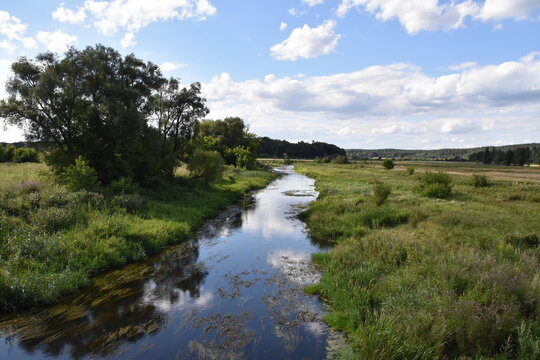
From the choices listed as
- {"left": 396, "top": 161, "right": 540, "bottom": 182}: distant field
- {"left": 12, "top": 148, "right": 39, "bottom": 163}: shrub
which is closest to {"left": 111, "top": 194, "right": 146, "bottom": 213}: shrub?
{"left": 396, "top": 161, "right": 540, "bottom": 182}: distant field

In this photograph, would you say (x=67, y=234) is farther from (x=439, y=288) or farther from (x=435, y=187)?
(x=435, y=187)

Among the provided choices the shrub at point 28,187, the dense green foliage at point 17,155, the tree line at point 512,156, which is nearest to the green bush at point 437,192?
the shrub at point 28,187

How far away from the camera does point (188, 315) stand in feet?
31.8

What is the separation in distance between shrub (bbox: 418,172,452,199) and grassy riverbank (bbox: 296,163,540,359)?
32.3 ft

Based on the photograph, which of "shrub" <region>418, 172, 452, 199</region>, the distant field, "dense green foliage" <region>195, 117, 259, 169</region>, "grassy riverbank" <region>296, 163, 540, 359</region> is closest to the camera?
"grassy riverbank" <region>296, 163, 540, 359</region>

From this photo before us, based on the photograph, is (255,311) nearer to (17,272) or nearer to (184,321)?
(184,321)

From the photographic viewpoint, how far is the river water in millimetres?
7918

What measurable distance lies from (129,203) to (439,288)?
680 inches

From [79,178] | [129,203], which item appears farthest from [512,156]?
[79,178]

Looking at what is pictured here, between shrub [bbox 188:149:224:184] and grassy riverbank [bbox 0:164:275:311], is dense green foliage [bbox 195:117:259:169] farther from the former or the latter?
grassy riverbank [bbox 0:164:275:311]

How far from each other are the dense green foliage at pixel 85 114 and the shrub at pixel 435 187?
79.1ft

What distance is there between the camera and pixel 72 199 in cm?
1745

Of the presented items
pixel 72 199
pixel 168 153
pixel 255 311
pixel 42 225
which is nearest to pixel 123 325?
pixel 255 311

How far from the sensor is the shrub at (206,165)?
116 ft
